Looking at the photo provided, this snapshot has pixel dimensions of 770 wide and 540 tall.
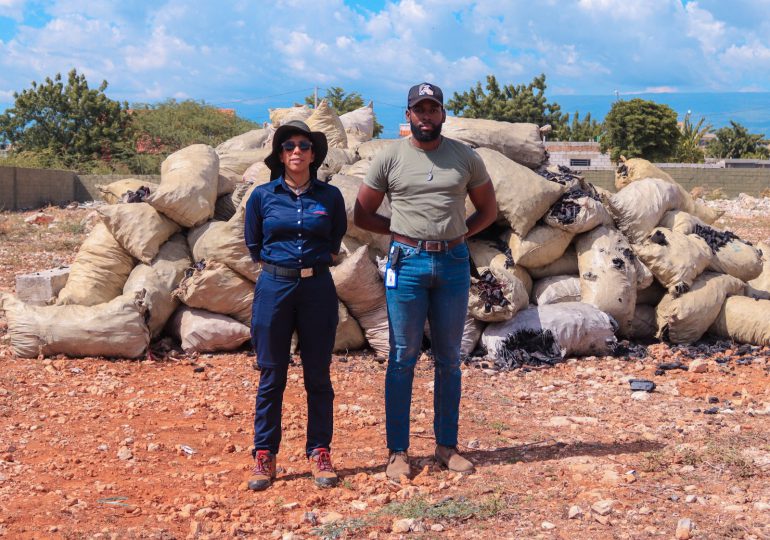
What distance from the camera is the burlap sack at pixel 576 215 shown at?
6.11 m

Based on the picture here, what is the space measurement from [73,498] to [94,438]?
0.91m

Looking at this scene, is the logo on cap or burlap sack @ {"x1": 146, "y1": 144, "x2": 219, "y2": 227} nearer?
the logo on cap

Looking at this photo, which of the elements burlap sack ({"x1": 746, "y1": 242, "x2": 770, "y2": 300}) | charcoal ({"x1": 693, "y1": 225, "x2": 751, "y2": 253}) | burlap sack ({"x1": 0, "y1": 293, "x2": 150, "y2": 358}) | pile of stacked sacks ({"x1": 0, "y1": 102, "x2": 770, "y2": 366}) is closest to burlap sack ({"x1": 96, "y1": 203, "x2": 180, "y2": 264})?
pile of stacked sacks ({"x1": 0, "y1": 102, "x2": 770, "y2": 366})

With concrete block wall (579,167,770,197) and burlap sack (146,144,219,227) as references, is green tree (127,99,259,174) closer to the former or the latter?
concrete block wall (579,167,770,197)

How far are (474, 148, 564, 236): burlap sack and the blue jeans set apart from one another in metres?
2.62

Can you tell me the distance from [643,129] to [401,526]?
38.6 m

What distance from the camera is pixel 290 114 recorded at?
27.7ft

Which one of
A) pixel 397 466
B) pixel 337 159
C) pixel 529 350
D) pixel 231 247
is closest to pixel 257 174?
pixel 337 159

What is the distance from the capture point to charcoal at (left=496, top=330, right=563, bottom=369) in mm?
5773

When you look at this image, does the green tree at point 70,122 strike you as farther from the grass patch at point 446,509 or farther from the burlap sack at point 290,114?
the grass patch at point 446,509

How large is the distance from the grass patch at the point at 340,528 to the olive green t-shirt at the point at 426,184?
1158mm

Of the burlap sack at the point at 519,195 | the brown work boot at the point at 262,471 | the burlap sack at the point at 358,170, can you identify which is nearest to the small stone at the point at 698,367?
the burlap sack at the point at 519,195

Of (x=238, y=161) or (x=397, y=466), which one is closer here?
(x=397, y=466)

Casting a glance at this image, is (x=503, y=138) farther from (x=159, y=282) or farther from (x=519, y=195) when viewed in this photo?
(x=159, y=282)
